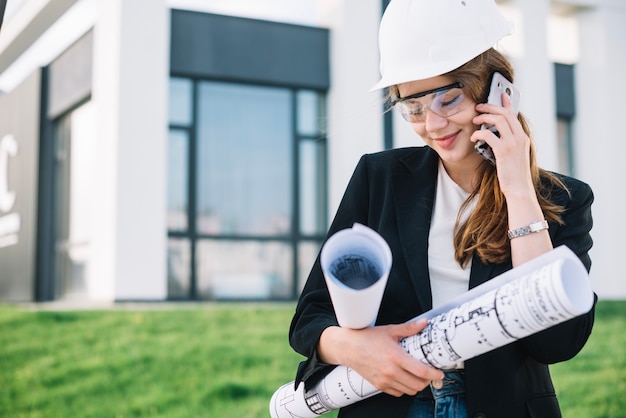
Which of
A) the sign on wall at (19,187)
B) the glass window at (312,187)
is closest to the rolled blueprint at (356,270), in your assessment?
the glass window at (312,187)

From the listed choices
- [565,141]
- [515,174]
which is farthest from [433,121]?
[565,141]

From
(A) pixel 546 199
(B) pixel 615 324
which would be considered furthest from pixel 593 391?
(A) pixel 546 199

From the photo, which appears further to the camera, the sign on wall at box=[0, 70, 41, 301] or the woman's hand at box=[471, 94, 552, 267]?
the sign on wall at box=[0, 70, 41, 301]

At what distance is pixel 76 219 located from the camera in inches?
281

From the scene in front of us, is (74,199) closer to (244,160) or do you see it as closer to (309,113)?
(244,160)

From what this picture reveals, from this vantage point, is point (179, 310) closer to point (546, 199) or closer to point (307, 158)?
point (307, 158)

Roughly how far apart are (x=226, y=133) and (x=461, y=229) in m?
5.83

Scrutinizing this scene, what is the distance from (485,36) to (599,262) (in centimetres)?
648

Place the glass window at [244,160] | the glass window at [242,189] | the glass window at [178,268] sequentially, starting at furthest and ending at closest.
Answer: the glass window at [244,160]
the glass window at [242,189]
the glass window at [178,268]

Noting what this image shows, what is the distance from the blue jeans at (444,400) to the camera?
40.9 inches

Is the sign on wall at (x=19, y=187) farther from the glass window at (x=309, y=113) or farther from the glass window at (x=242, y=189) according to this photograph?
the glass window at (x=309, y=113)

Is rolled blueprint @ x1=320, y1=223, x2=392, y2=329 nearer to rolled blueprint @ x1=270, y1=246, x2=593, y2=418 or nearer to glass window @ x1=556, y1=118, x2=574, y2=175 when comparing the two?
rolled blueprint @ x1=270, y1=246, x2=593, y2=418

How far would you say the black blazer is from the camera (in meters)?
1.03

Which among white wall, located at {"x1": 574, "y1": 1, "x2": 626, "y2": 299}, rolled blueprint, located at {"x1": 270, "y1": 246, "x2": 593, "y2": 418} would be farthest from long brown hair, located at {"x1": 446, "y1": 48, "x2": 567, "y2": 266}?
white wall, located at {"x1": 574, "y1": 1, "x2": 626, "y2": 299}
